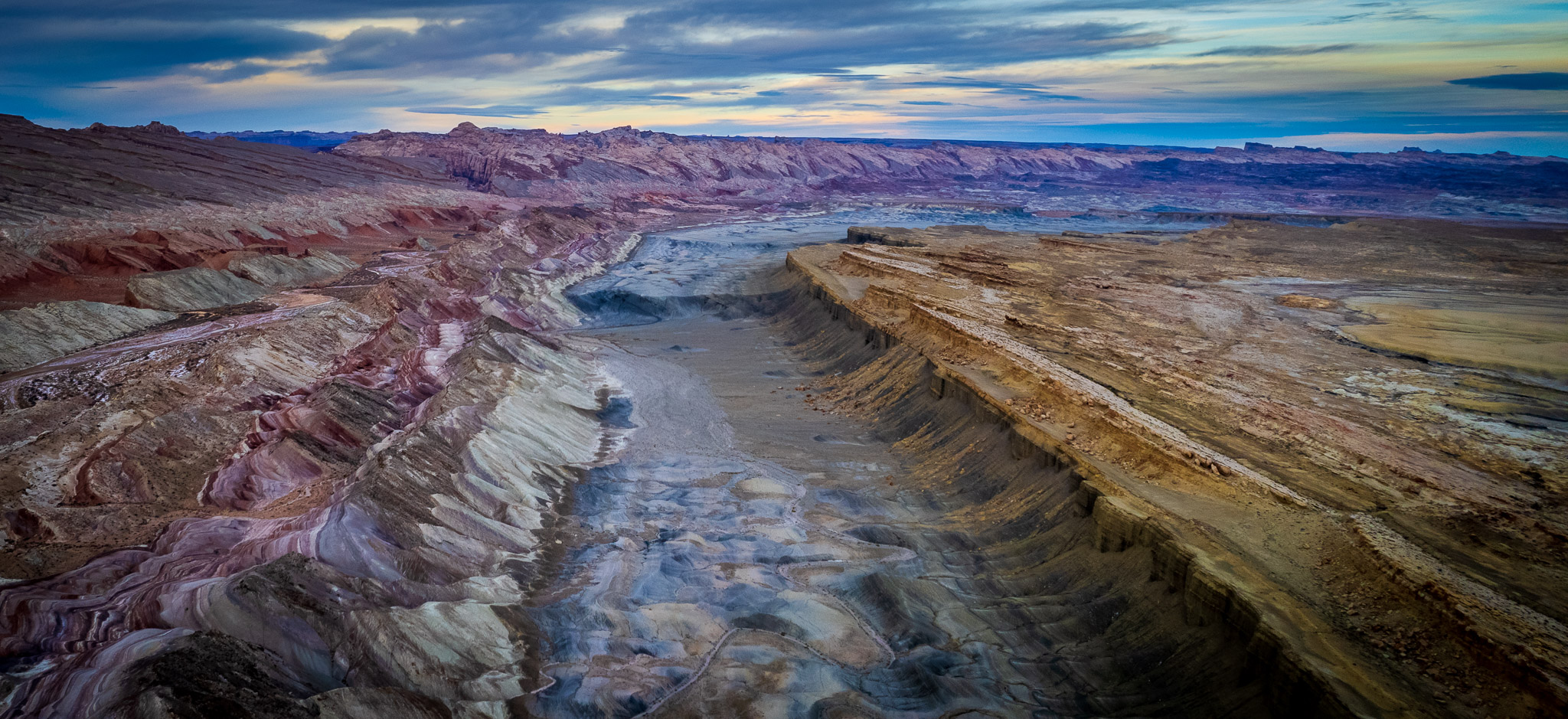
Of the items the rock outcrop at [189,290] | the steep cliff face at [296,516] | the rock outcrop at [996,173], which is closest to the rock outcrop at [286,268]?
the rock outcrop at [189,290]

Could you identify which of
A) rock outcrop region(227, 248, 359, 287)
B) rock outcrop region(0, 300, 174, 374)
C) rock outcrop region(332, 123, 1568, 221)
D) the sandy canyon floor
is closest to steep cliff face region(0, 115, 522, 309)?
rock outcrop region(227, 248, 359, 287)

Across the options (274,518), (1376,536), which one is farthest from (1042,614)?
(274,518)

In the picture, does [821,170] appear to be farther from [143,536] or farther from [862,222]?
→ [143,536]

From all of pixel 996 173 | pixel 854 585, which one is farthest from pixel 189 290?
pixel 996 173

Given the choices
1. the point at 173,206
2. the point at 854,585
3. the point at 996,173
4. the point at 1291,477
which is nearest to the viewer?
the point at 854,585

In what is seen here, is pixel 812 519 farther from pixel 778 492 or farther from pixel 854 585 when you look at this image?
pixel 854 585

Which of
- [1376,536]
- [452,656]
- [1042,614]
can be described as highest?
[1376,536]

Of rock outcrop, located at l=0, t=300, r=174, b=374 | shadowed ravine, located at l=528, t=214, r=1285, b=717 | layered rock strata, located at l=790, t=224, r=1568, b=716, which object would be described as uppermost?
rock outcrop, located at l=0, t=300, r=174, b=374

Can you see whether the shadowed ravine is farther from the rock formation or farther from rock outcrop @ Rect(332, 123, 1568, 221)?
rock outcrop @ Rect(332, 123, 1568, 221)

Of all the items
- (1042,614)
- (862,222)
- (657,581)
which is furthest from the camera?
(862,222)
